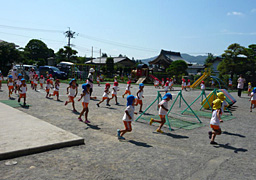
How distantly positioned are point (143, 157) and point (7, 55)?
138ft

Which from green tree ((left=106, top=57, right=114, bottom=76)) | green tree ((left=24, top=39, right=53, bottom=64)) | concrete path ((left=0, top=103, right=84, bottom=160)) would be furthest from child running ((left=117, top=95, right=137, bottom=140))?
green tree ((left=24, top=39, right=53, bottom=64))

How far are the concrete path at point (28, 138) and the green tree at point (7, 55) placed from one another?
37.2 meters

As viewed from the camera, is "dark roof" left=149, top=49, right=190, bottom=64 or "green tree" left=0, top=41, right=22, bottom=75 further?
"dark roof" left=149, top=49, right=190, bottom=64

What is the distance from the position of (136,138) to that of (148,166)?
218cm

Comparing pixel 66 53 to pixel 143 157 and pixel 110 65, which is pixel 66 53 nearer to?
pixel 110 65

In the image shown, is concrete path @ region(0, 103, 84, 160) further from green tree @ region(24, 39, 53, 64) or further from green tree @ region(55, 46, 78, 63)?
green tree @ region(24, 39, 53, 64)

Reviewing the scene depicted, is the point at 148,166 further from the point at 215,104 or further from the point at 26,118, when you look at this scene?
the point at 26,118

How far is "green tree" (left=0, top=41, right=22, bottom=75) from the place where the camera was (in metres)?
40.3

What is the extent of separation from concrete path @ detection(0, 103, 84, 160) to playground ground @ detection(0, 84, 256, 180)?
17cm

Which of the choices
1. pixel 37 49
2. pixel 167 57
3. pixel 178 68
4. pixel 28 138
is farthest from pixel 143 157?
pixel 37 49

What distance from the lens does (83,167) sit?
4742mm

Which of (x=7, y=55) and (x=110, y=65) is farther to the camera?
(x=110, y=65)

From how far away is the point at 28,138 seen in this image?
607 centimetres

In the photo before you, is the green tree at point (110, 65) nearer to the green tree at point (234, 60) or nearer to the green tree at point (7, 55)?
the green tree at point (7, 55)
